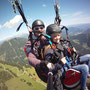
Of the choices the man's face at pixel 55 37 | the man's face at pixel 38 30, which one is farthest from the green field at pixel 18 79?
the man's face at pixel 55 37

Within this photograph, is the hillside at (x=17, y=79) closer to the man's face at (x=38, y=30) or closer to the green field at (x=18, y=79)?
the green field at (x=18, y=79)

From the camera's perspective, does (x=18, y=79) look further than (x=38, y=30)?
Yes

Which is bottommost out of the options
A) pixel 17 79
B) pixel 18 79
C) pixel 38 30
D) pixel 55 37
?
pixel 18 79

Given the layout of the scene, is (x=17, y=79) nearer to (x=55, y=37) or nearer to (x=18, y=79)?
(x=18, y=79)

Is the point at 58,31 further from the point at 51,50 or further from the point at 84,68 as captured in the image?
the point at 84,68

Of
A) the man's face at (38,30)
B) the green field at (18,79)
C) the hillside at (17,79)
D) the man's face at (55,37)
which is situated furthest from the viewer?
the hillside at (17,79)

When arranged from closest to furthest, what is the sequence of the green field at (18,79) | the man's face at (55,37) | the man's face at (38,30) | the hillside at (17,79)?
the man's face at (55,37), the man's face at (38,30), the green field at (18,79), the hillside at (17,79)

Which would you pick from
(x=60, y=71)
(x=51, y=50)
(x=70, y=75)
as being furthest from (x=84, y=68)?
(x=51, y=50)

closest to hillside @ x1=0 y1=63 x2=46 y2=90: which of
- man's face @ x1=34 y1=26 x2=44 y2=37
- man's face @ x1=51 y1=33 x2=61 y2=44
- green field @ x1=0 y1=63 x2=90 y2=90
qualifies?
green field @ x1=0 y1=63 x2=90 y2=90

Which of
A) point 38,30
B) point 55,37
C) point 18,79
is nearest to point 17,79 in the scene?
point 18,79

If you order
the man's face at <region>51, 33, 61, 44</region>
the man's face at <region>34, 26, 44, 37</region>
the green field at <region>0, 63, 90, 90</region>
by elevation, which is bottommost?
the green field at <region>0, 63, 90, 90</region>

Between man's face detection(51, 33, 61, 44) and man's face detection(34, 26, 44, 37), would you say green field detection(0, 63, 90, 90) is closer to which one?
man's face detection(34, 26, 44, 37)

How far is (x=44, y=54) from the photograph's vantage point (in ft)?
11.8

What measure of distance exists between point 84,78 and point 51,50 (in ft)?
5.11
